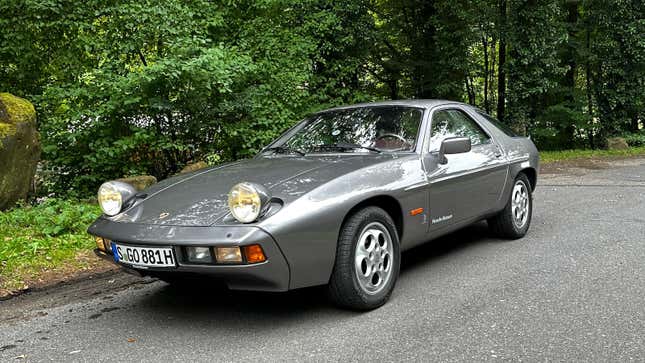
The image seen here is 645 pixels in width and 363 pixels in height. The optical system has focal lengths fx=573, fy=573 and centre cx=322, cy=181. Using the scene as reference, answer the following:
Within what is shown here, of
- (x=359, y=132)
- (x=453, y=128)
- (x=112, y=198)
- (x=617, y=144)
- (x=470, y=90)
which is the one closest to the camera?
(x=112, y=198)

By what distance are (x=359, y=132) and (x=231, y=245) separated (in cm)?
186

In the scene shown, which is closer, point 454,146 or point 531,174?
point 454,146

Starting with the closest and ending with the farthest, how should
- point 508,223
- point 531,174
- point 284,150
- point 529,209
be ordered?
point 284,150
point 508,223
point 529,209
point 531,174

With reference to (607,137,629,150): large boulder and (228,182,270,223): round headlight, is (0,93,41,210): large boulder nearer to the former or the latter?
(228,182,270,223): round headlight

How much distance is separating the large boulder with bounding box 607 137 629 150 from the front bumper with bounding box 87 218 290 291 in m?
16.0

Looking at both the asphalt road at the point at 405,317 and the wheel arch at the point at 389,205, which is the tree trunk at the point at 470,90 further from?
the wheel arch at the point at 389,205

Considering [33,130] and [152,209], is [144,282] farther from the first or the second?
[33,130]

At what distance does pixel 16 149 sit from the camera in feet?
24.4

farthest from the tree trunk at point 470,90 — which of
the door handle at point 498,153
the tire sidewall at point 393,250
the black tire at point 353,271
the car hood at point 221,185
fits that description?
the black tire at point 353,271

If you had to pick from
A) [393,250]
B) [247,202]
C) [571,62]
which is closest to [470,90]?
[571,62]

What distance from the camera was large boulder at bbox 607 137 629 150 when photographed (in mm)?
→ 16531

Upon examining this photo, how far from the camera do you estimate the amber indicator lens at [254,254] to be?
10.1 feet

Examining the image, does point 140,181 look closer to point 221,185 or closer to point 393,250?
point 221,185

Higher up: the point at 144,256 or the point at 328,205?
the point at 328,205
